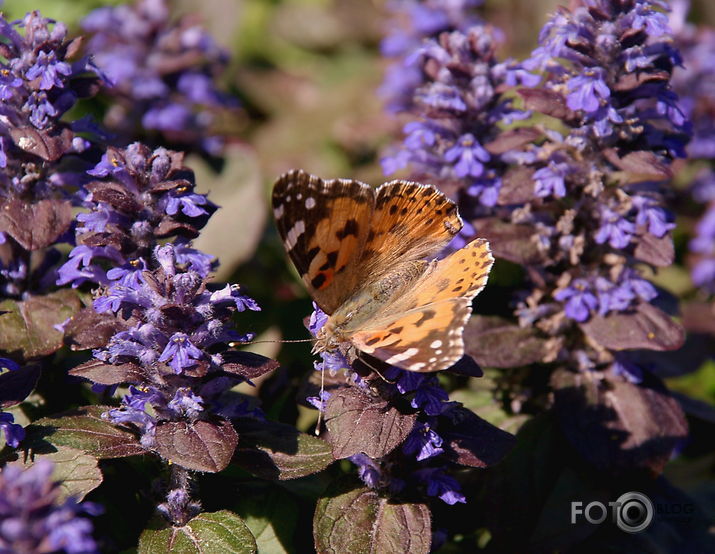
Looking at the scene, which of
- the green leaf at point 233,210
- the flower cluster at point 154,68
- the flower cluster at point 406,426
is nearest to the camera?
the flower cluster at point 406,426

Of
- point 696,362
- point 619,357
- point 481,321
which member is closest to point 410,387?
point 481,321

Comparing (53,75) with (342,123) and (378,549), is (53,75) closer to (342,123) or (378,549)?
(378,549)

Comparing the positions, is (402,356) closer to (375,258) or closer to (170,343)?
(170,343)

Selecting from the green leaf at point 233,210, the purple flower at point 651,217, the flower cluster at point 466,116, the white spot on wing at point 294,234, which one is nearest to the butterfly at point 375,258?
the white spot on wing at point 294,234

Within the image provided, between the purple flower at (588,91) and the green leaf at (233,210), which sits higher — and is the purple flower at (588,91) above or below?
above

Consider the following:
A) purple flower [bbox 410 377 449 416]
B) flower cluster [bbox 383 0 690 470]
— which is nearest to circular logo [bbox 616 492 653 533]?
flower cluster [bbox 383 0 690 470]

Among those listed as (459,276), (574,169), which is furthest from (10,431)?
(574,169)

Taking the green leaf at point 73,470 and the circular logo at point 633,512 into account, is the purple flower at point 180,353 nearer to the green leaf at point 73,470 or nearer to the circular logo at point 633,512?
the green leaf at point 73,470
